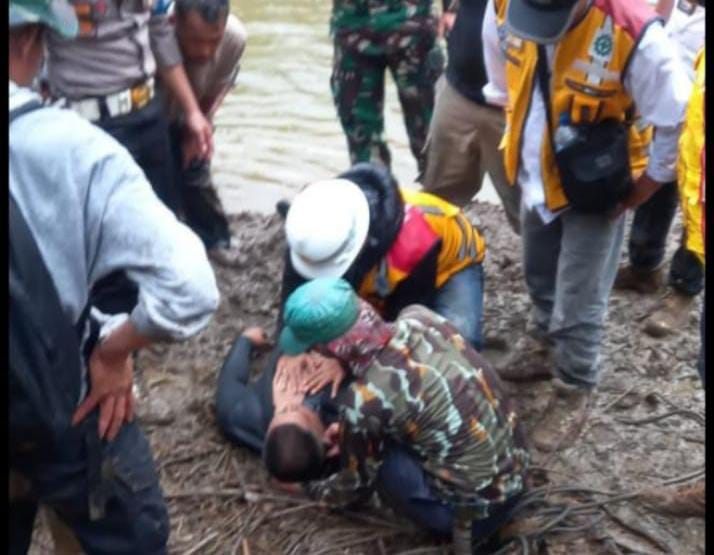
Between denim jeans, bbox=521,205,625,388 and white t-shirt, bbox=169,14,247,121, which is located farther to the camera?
white t-shirt, bbox=169,14,247,121

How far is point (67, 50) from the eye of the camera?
373cm

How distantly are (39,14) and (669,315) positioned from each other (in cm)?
306

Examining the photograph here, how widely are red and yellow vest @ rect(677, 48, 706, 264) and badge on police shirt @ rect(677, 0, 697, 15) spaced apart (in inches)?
66.9

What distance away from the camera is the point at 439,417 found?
3080 mm

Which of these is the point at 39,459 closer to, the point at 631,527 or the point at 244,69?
the point at 631,527

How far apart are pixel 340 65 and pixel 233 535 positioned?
2138 millimetres

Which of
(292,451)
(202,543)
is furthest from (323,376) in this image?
(202,543)

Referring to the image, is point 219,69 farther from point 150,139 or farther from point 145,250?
point 145,250

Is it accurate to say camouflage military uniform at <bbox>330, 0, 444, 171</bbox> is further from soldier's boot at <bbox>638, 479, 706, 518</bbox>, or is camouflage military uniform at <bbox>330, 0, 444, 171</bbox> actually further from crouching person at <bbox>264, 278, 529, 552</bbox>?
soldier's boot at <bbox>638, 479, 706, 518</bbox>

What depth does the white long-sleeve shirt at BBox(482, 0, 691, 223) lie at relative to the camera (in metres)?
3.19

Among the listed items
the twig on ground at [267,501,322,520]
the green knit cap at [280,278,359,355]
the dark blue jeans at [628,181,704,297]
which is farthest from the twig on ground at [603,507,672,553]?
the dark blue jeans at [628,181,704,297]

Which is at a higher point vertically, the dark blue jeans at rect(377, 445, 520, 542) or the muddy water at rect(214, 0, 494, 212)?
the dark blue jeans at rect(377, 445, 520, 542)

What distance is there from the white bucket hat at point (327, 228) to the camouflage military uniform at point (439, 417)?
0.32m

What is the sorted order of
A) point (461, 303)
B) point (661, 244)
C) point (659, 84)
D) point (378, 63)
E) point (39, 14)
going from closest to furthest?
point (39, 14) < point (659, 84) < point (461, 303) < point (661, 244) < point (378, 63)
